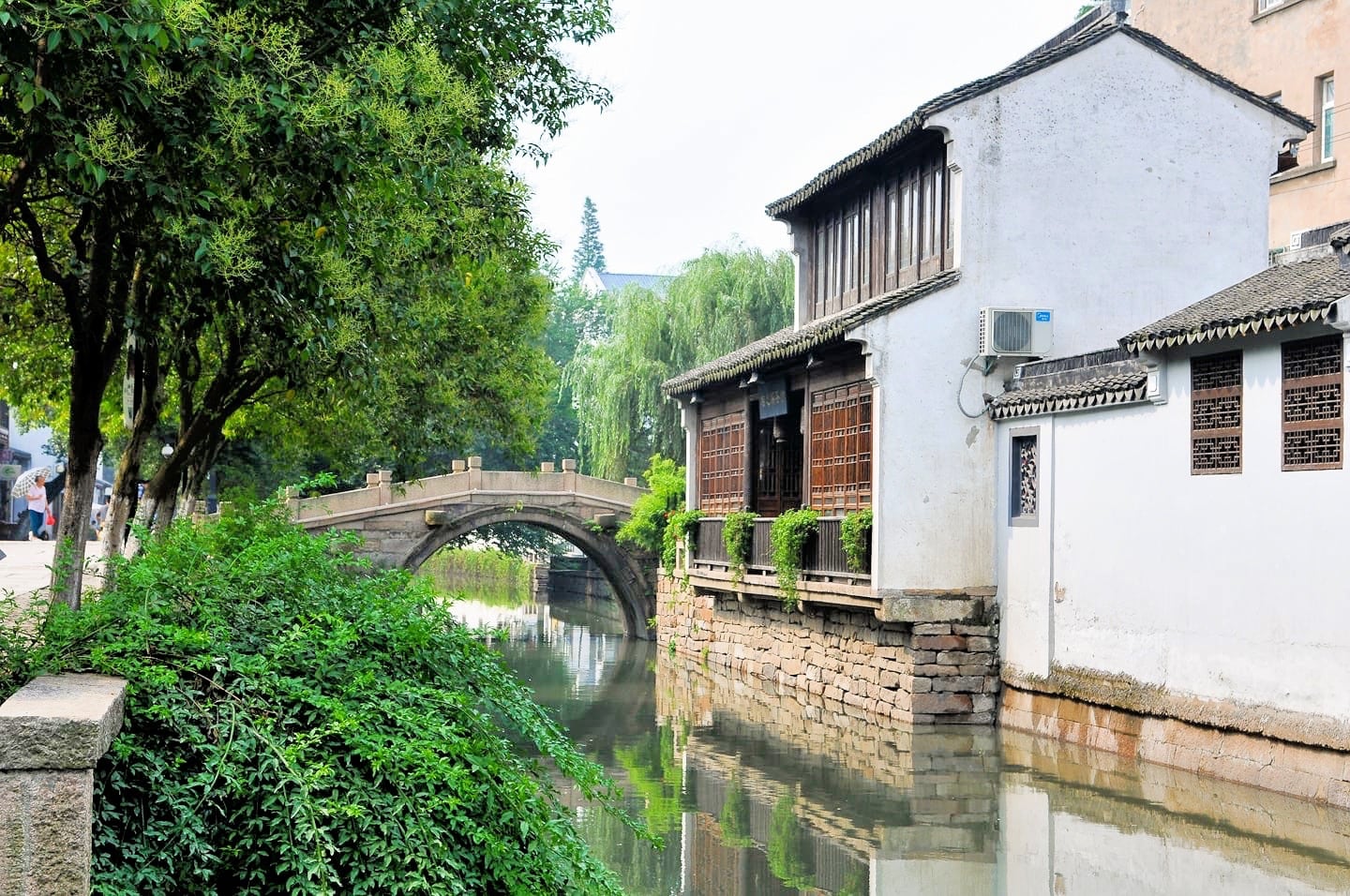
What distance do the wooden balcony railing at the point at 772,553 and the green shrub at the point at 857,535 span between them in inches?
3.3

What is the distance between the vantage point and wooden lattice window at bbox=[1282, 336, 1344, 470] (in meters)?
12.7

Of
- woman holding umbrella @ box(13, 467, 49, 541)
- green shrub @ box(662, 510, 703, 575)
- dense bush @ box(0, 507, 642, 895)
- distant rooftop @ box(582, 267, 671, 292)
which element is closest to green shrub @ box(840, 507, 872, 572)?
green shrub @ box(662, 510, 703, 575)

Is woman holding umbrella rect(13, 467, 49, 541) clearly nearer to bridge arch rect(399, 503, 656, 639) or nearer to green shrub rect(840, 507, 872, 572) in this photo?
bridge arch rect(399, 503, 656, 639)

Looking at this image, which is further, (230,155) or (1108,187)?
(1108,187)

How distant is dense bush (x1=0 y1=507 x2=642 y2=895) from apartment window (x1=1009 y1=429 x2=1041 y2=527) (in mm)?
12584

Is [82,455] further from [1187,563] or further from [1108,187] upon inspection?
[1108,187]

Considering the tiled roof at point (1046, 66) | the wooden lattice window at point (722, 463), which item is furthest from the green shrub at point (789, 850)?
the wooden lattice window at point (722, 463)

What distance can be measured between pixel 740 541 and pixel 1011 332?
6.13 metres

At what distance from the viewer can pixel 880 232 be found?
2122cm

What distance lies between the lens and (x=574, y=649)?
33094mm

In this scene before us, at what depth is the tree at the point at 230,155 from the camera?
7367 millimetres

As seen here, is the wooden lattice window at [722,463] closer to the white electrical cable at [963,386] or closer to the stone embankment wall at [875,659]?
the stone embankment wall at [875,659]

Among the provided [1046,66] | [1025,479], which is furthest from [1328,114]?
[1025,479]

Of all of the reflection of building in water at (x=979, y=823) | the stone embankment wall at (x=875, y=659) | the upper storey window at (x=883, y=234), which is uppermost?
the upper storey window at (x=883, y=234)
